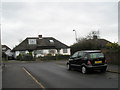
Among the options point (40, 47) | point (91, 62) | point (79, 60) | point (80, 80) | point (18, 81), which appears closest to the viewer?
point (80, 80)

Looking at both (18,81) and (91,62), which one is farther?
(91,62)

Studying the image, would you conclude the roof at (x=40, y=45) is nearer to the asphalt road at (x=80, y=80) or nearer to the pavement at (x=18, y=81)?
the pavement at (x=18, y=81)

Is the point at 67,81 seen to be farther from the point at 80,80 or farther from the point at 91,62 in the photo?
the point at 91,62

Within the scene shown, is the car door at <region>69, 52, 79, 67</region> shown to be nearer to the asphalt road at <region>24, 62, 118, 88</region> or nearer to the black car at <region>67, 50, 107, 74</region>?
the black car at <region>67, 50, 107, 74</region>

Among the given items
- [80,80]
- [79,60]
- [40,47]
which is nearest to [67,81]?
[80,80]

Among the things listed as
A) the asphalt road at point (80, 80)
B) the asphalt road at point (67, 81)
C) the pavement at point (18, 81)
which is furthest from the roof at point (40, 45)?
the asphalt road at point (80, 80)

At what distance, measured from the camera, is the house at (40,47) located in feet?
181

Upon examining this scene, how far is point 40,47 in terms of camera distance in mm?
55062

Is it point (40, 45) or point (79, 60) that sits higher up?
point (40, 45)

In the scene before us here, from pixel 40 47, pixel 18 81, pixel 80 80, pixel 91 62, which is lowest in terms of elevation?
pixel 18 81

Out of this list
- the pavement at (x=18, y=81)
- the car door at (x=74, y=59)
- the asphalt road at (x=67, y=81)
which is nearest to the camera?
the asphalt road at (x=67, y=81)

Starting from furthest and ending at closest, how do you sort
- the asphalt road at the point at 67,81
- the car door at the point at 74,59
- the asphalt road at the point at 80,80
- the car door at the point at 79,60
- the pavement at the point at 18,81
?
the car door at the point at 74,59 → the car door at the point at 79,60 → the pavement at the point at 18,81 → the asphalt road at the point at 67,81 → the asphalt road at the point at 80,80

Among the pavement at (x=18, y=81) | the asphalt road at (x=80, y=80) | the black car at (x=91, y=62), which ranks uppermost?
the black car at (x=91, y=62)

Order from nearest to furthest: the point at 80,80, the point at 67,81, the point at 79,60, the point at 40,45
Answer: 1. the point at 67,81
2. the point at 80,80
3. the point at 79,60
4. the point at 40,45
